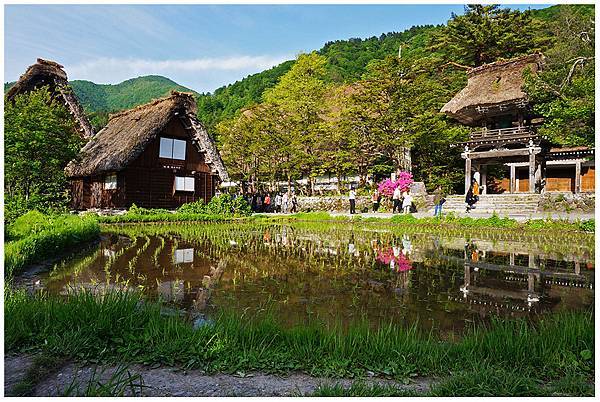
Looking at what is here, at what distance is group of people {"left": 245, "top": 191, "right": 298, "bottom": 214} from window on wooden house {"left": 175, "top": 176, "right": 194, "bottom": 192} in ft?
12.3

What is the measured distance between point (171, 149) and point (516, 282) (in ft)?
68.6

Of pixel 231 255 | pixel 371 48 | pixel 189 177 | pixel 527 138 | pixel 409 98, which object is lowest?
pixel 231 255

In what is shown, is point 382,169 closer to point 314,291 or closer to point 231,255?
point 231,255

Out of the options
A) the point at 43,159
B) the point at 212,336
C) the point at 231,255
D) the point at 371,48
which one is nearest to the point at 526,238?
the point at 231,255

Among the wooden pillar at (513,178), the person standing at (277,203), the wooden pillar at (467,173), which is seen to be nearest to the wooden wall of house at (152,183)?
the person standing at (277,203)

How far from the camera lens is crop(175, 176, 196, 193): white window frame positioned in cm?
2342

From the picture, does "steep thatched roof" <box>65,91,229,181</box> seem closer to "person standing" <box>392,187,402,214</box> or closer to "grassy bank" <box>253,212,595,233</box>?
"grassy bank" <box>253,212,595,233</box>

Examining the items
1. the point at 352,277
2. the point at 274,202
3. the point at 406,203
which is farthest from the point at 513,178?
the point at 352,277

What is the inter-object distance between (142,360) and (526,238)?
11516 millimetres

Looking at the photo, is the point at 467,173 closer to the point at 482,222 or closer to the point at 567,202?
the point at 567,202

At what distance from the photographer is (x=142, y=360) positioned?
2904 millimetres

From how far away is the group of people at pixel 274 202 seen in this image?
25.0 m

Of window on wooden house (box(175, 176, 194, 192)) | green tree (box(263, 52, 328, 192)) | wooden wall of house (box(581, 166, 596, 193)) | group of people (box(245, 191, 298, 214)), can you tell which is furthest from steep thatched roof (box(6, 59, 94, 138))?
wooden wall of house (box(581, 166, 596, 193))

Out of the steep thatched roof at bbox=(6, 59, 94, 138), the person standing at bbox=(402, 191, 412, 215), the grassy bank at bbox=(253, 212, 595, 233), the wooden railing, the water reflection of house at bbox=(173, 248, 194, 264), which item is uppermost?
the steep thatched roof at bbox=(6, 59, 94, 138)
